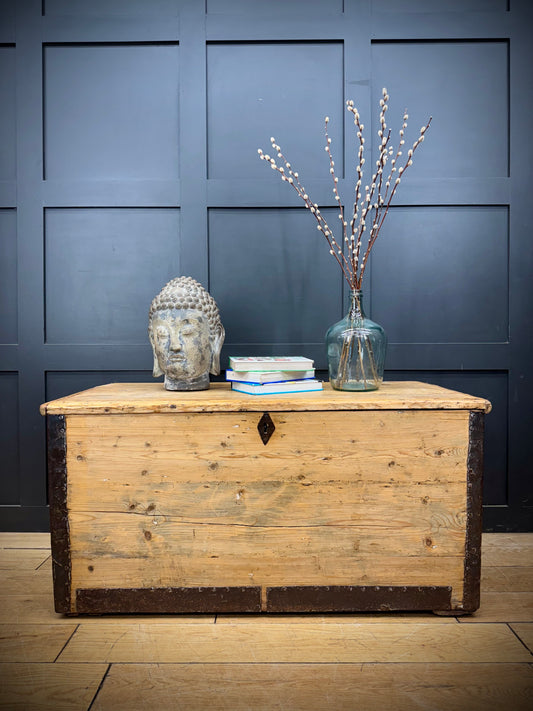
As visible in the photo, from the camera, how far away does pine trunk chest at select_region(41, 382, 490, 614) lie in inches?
62.0

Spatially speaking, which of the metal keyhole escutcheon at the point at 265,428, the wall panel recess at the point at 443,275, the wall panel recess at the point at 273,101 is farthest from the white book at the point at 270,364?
the wall panel recess at the point at 273,101

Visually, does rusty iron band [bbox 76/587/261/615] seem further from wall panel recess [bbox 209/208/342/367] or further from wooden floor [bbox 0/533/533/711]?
wall panel recess [bbox 209/208/342/367]

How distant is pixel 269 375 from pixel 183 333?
324 mm

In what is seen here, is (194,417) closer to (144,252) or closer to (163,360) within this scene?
(163,360)

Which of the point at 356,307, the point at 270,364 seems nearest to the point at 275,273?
the point at 356,307

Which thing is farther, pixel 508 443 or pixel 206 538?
pixel 508 443

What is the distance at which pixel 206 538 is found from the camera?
158 cm

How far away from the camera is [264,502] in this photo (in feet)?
5.18

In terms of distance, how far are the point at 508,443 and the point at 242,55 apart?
2.02 metres

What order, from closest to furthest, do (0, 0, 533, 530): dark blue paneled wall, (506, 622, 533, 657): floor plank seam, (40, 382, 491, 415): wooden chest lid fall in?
(506, 622, 533, 657): floor plank seam < (40, 382, 491, 415): wooden chest lid < (0, 0, 533, 530): dark blue paneled wall

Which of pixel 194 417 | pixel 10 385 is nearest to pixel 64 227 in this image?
pixel 10 385

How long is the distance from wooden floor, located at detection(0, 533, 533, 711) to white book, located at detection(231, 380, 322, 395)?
69cm

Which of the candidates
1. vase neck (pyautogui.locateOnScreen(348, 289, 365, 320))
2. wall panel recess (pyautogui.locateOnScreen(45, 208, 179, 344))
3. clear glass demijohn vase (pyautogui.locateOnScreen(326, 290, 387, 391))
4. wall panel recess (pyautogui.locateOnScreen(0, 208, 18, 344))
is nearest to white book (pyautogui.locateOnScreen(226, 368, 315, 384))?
clear glass demijohn vase (pyautogui.locateOnScreen(326, 290, 387, 391))

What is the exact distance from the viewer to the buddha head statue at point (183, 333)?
5.75 ft
